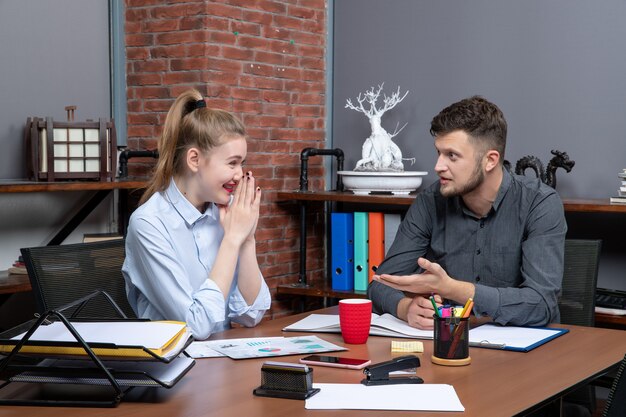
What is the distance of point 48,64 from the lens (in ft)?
11.7

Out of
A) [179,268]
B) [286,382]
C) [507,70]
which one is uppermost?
[507,70]

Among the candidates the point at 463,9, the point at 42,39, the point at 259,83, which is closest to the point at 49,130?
the point at 42,39

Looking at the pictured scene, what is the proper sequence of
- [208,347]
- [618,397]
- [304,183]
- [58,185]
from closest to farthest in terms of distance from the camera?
1. [618,397]
2. [208,347]
3. [58,185]
4. [304,183]

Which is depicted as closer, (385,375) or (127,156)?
(385,375)

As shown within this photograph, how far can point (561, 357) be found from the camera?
6.09 ft

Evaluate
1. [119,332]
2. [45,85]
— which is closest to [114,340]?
[119,332]

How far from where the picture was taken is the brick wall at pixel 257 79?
367 cm

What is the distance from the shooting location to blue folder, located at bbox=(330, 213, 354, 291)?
12.6 ft

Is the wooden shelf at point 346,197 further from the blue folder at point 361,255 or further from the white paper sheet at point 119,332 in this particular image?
the white paper sheet at point 119,332

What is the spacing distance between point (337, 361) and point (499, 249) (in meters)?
0.89

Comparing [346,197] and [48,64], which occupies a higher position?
[48,64]

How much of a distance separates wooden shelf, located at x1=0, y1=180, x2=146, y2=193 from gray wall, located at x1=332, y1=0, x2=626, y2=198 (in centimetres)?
128

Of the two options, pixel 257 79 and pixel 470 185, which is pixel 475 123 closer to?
pixel 470 185

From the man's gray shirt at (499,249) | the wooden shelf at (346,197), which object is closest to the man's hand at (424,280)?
the man's gray shirt at (499,249)
